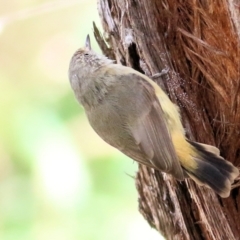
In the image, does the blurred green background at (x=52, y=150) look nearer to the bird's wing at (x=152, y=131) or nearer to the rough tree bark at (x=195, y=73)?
the rough tree bark at (x=195, y=73)

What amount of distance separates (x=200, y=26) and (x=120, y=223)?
1.94 meters

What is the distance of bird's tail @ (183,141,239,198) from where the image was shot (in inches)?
68.9

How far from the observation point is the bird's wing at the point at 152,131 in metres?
1.86

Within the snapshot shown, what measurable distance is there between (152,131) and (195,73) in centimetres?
28

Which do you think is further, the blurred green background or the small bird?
the blurred green background

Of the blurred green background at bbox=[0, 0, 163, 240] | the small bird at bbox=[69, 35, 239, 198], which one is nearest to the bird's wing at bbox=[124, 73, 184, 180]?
the small bird at bbox=[69, 35, 239, 198]

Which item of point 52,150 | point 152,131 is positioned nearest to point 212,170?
point 152,131

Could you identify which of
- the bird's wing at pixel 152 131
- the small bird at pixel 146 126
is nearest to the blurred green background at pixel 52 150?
the small bird at pixel 146 126

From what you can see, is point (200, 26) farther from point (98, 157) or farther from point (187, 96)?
point (98, 157)

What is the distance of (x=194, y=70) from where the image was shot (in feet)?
6.26

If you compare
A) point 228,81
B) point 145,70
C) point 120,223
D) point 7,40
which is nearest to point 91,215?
point 120,223

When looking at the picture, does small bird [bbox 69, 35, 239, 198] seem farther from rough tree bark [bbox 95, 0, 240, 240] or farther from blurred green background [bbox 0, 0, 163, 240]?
blurred green background [bbox 0, 0, 163, 240]

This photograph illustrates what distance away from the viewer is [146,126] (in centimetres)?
197

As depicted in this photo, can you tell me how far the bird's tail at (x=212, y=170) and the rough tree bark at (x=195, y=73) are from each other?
0.20 feet
